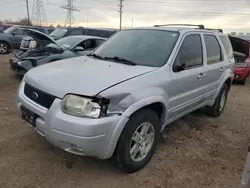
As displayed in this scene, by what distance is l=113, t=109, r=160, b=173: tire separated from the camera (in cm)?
290

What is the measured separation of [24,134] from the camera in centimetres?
398

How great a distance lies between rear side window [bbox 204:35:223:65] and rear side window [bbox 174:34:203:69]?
314mm

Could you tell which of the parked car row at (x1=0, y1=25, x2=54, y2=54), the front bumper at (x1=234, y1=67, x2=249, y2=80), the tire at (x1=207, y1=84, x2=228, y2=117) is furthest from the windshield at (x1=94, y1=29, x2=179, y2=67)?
the parked car row at (x1=0, y1=25, x2=54, y2=54)

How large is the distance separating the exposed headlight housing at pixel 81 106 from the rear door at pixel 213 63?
2.52 m

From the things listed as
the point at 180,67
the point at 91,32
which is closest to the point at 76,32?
the point at 91,32

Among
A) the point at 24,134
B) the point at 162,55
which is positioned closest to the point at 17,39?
the point at 24,134

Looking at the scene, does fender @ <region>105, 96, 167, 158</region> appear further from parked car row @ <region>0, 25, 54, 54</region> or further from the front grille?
parked car row @ <region>0, 25, 54, 54</region>

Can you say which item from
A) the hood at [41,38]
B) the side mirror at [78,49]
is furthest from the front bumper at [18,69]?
the side mirror at [78,49]

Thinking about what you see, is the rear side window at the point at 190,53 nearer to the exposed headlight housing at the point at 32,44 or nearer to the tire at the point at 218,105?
the tire at the point at 218,105

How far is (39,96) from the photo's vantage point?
9.73 ft

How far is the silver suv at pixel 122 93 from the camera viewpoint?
2645mm

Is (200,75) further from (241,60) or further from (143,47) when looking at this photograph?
(241,60)

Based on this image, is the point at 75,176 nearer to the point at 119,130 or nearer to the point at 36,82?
the point at 119,130

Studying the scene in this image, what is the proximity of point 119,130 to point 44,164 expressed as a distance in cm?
117
